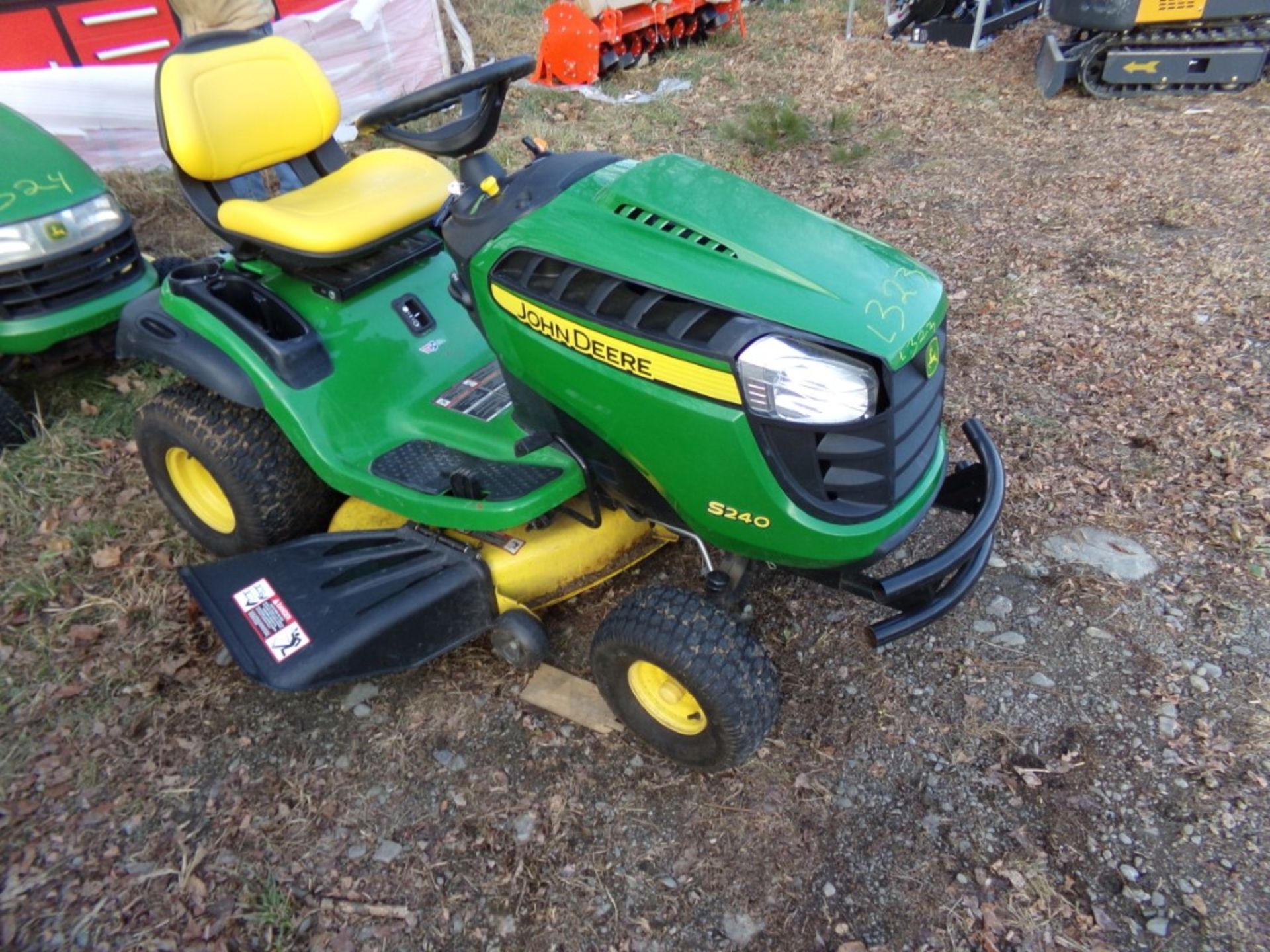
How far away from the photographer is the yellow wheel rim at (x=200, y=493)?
2.74 meters

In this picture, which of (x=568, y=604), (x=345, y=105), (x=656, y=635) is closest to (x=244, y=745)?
(x=568, y=604)

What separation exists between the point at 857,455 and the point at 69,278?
3017 mm

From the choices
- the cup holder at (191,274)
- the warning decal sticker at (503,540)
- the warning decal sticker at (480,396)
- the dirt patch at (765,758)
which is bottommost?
the dirt patch at (765,758)

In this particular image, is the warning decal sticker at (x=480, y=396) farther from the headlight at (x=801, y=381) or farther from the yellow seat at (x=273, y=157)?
the headlight at (x=801, y=381)

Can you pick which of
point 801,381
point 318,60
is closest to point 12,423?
point 801,381

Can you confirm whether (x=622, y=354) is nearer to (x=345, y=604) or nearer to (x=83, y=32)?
(x=345, y=604)

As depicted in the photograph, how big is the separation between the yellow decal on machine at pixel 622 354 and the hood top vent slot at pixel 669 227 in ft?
0.78

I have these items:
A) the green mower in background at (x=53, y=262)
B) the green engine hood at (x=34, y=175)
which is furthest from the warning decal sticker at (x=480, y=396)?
the green engine hood at (x=34, y=175)

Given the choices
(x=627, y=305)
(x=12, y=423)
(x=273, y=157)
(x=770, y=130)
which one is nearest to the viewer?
(x=627, y=305)

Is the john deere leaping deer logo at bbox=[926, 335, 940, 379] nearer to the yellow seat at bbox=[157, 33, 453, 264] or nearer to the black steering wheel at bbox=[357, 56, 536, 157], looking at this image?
the black steering wheel at bbox=[357, 56, 536, 157]

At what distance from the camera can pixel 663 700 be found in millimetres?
2090

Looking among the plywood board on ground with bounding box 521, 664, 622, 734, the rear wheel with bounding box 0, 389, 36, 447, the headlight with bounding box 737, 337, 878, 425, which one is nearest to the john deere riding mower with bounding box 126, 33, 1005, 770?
the headlight with bounding box 737, 337, 878, 425

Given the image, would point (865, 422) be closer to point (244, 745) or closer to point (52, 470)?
point (244, 745)

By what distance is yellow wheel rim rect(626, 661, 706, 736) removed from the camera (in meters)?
2.05
